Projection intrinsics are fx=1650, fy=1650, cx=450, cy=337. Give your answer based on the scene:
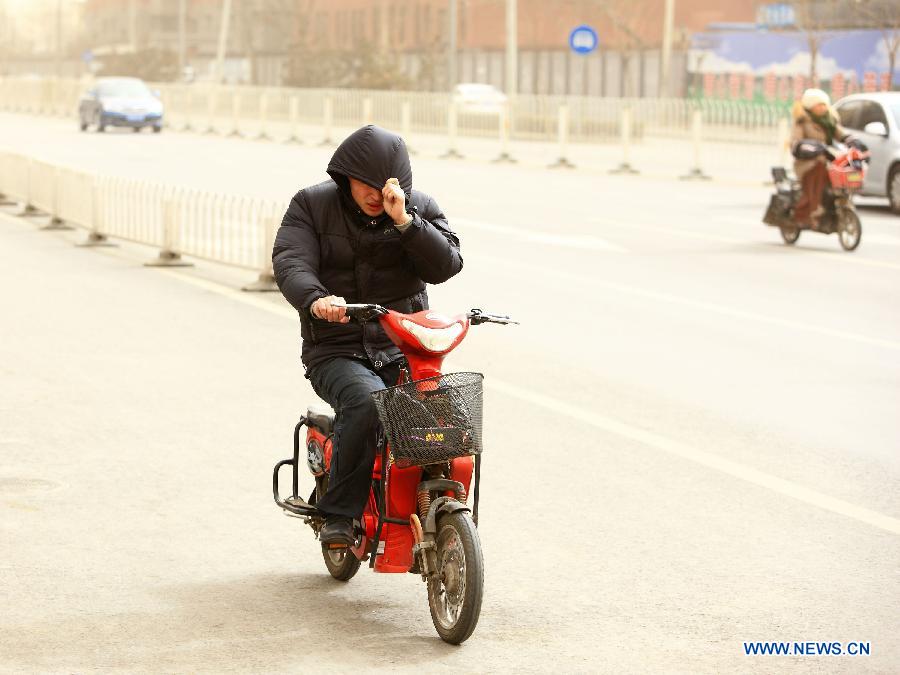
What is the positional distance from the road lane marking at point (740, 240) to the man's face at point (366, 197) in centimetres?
1283

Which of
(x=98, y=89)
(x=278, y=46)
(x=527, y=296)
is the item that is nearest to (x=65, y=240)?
(x=527, y=296)

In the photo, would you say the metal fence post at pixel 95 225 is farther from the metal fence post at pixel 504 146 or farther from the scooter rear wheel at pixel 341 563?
the metal fence post at pixel 504 146

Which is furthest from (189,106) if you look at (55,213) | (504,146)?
(55,213)

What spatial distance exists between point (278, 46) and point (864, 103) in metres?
71.3

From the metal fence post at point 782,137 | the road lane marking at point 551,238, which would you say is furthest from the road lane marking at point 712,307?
the metal fence post at point 782,137

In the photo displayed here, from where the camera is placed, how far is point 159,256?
17.7 metres

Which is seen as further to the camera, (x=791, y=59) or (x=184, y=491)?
(x=791, y=59)

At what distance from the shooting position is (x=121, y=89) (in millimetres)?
49094

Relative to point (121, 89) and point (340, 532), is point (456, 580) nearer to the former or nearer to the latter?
point (340, 532)

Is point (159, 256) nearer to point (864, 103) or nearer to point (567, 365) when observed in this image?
point (567, 365)

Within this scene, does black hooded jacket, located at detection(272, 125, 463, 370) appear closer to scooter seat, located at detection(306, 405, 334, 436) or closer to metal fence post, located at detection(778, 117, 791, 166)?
scooter seat, located at detection(306, 405, 334, 436)

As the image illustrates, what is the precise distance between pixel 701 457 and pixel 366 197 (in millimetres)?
3398

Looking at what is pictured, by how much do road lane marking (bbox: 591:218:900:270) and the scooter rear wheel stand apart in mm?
12572

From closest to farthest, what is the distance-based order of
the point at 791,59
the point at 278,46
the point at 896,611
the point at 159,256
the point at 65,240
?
1. the point at 896,611
2. the point at 159,256
3. the point at 65,240
4. the point at 791,59
5. the point at 278,46
